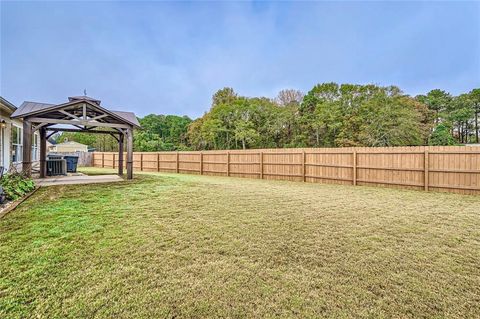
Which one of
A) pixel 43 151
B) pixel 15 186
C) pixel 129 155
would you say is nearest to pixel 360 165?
pixel 129 155

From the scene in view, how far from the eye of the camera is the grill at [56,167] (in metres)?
10.7

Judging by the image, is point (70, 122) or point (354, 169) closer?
point (70, 122)

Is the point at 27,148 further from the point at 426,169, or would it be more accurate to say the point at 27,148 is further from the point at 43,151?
the point at 426,169

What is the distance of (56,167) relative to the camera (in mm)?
10906

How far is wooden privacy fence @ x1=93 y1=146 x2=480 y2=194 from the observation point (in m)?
7.25

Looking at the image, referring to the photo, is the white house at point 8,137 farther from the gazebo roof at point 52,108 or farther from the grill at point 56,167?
the grill at point 56,167

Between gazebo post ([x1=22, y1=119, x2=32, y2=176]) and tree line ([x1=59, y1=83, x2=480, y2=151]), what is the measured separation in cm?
2035

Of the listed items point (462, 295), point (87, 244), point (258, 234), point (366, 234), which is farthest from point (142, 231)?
point (462, 295)

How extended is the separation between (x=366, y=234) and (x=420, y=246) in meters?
0.63

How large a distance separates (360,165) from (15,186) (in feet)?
36.5

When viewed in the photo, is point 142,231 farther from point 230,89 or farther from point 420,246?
point 230,89

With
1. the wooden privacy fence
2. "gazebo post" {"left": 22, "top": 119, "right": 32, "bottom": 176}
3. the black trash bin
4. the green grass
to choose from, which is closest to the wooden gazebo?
"gazebo post" {"left": 22, "top": 119, "right": 32, "bottom": 176}

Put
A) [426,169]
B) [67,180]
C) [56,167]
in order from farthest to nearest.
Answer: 1. [56,167]
2. [67,180]
3. [426,169]

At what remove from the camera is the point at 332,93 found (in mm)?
25000
